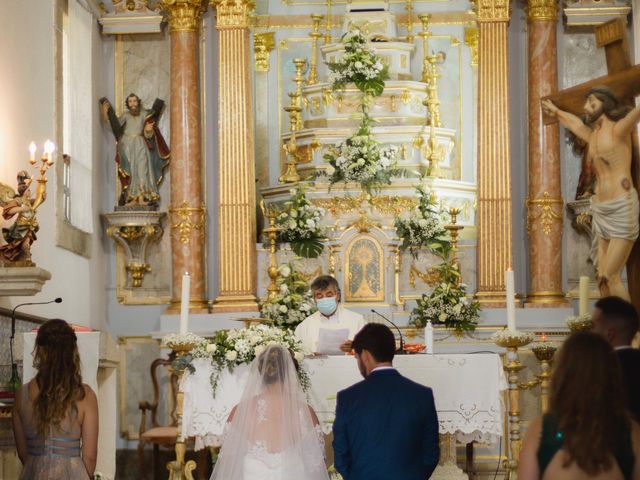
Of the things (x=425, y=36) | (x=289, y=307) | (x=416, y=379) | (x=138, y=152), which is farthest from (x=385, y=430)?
(x=425, y=36)

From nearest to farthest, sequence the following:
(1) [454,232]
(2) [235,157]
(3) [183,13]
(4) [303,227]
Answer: (1) [454,232], (4) [303,227], (2) [235,157], (3) [183,13]

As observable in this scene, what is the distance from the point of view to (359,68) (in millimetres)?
15516

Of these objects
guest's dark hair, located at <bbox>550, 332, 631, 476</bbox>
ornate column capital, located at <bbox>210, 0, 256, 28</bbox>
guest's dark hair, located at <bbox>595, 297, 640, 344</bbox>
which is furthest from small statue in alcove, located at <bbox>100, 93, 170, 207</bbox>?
guest's dark hair, located at <bbox>550, 332, 631, 476</bbox>

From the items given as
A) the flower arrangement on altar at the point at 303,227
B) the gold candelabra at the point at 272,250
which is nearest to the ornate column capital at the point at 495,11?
the flower arrangement on altar at the point at 303,227

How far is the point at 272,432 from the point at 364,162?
7.53 meters

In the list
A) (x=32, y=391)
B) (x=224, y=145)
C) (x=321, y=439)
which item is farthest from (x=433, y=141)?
(x=32, y=391)

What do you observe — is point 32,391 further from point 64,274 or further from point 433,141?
point 433,141

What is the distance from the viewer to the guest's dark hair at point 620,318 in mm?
6598

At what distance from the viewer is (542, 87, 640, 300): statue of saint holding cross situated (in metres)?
11.1

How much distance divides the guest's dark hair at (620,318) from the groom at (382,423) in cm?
111

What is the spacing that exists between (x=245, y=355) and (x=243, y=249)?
6.13m

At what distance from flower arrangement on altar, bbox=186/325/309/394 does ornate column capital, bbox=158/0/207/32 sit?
7123 millimetres

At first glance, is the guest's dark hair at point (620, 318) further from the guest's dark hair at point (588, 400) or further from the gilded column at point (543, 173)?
the gilded column at point (543, 173)

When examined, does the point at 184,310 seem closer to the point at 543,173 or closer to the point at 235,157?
the point at 235,157
